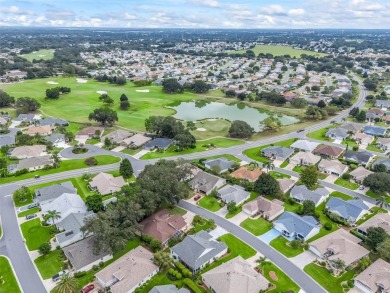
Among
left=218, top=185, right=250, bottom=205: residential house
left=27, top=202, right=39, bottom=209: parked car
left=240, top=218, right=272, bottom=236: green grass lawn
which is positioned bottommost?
left=27, top=202, right=39, bottom=209: parked car

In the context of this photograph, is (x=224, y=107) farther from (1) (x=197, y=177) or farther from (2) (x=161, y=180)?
(2) (x=161, y=180)

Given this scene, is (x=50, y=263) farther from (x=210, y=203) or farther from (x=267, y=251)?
(x=267, y=251)

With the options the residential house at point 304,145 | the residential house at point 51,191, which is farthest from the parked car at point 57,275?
the residential house at point 304,145

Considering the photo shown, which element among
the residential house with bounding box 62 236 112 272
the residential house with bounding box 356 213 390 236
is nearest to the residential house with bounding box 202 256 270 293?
the residential house with bounding box 62 236 112 272

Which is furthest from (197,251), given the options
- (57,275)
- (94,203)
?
(94,203)

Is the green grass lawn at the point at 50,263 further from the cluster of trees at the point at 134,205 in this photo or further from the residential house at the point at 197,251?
the residential house at the point at 197,251

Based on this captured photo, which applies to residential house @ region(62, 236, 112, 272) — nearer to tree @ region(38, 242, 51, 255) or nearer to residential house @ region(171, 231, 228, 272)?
tree @ region(38, 242, 51, 255)
